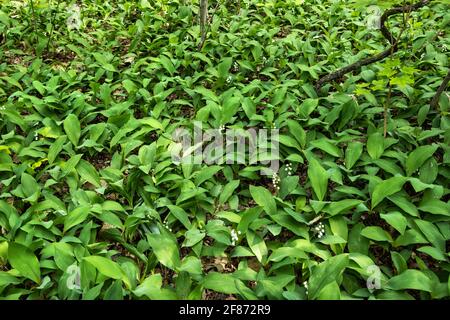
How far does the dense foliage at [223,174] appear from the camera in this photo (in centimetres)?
252

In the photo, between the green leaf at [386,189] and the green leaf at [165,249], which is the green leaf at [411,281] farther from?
the green leaf at [165,249]

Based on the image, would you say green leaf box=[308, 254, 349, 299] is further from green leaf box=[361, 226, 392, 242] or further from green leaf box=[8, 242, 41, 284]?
green leaf box=[8, 242, 41, 284]

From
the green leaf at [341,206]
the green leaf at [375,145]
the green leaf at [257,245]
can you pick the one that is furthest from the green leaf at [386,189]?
the green leaf at [257,245]

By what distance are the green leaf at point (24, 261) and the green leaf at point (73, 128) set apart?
1388 millimetres

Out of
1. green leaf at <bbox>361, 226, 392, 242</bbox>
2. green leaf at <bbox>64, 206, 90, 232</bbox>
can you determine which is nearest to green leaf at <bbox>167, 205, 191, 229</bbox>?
green leaf at <bbox>64, 206, 90, 232</bbox>

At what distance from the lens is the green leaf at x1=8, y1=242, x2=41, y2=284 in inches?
97.6

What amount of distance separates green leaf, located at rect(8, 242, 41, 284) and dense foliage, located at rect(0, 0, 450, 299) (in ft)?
0.04

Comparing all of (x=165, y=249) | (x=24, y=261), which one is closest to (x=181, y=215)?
(x=165, y=249)

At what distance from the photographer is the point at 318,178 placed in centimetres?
313

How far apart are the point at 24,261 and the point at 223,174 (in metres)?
1.63

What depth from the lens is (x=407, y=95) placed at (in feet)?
13.2
